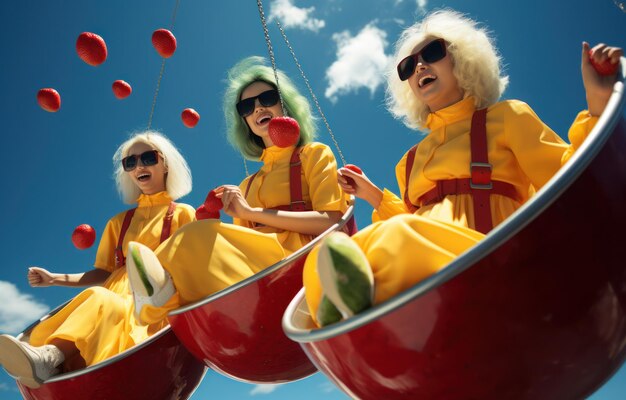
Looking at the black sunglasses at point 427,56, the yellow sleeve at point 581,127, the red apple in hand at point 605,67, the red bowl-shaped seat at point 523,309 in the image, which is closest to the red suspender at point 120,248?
the black sunglasses at point 427,56

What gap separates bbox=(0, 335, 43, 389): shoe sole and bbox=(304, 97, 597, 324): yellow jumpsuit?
125 centimetres

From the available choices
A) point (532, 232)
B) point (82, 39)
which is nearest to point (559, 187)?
point (532, 232)

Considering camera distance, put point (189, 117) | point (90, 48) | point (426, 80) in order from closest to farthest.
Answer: point (426, 80), point (90, 48), point (189, 117)

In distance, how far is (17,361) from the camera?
197 cm

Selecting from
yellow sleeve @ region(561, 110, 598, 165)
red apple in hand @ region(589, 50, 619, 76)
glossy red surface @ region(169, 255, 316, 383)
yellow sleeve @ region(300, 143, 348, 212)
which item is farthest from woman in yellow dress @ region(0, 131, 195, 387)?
red apple in hand @ region(589, 50, 619, 76)

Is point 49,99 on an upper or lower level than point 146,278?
upper

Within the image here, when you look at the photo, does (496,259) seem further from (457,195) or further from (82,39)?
(82,39)

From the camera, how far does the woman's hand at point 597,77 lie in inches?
54.2

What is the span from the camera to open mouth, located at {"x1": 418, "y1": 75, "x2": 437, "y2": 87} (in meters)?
2.05

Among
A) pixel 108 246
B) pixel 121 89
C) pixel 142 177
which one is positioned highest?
pixel 121 89

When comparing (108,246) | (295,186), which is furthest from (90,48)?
(295,186)

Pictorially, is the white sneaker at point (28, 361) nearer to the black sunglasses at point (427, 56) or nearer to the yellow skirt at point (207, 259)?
the yellow skirt at point (207, 259)

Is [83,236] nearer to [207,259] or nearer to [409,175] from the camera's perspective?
[207,259]

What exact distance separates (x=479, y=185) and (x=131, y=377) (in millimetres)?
1434
